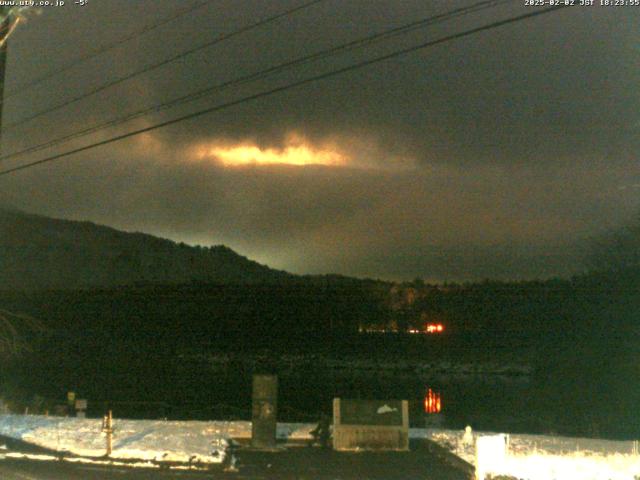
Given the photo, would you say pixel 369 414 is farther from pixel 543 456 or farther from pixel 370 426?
pixel 543 456

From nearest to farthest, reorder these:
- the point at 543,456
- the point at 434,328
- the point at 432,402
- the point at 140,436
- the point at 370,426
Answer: the point at 543,456
the point at 370,426
the point at 140,436
the point at 432,402
the point at 434,328

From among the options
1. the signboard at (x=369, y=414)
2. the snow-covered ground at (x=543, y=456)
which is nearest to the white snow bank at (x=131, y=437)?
the signboard at (x=369, y=414)

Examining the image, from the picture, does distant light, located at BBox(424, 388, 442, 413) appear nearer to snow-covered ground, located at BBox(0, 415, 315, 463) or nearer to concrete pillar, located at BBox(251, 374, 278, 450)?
snow-covered ground, located at BBox(0, 415, 315, 463)

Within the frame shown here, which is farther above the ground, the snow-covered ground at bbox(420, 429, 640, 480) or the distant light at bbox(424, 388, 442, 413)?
the distant light at bbox(424, 388, 442, 413)

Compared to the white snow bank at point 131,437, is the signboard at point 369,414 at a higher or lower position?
higher

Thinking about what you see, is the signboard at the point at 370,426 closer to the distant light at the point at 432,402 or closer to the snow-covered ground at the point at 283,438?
the snow-covered ground at the point at 283,438

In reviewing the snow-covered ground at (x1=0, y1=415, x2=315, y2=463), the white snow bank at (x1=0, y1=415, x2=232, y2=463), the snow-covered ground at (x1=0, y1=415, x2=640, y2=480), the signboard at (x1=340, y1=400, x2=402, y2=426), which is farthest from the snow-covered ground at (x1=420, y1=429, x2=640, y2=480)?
the white snow bank at (x1=0, y1=415, x2=232, y2=463)

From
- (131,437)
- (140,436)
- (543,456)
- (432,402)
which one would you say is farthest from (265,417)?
(432,402)

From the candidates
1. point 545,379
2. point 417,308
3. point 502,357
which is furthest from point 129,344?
point 545,379
